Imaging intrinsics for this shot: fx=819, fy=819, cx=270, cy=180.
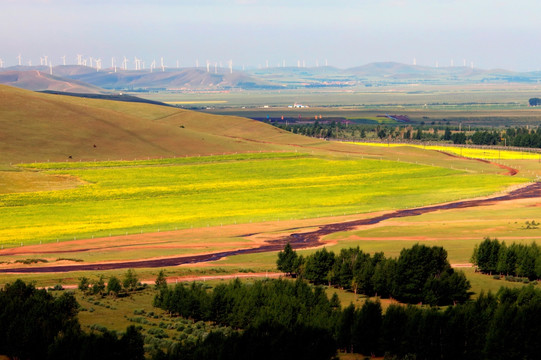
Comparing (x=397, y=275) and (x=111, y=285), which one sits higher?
(x=397, y=275)

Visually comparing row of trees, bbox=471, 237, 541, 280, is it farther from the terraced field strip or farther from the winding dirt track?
the terraced field strip

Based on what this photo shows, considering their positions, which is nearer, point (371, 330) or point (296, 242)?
point (371, 330)

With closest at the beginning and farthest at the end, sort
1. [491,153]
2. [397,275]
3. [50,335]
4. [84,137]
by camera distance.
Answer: [50,335], [397,275], [84,137], [491,153]

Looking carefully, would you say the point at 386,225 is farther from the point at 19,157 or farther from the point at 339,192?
the point at 19,157

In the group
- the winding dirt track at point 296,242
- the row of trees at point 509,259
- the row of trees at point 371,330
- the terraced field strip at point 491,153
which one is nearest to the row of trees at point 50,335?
the row of trees at point 371,330

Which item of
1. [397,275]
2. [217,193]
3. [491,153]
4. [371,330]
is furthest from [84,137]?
[371,330]

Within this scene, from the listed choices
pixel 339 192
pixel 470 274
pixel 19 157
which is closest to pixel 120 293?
pixel 470 274

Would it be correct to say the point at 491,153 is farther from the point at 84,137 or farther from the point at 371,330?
the point at 371,330

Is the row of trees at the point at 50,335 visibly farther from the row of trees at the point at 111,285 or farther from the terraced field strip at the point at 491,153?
the terraced field strip at the point at 491,153
